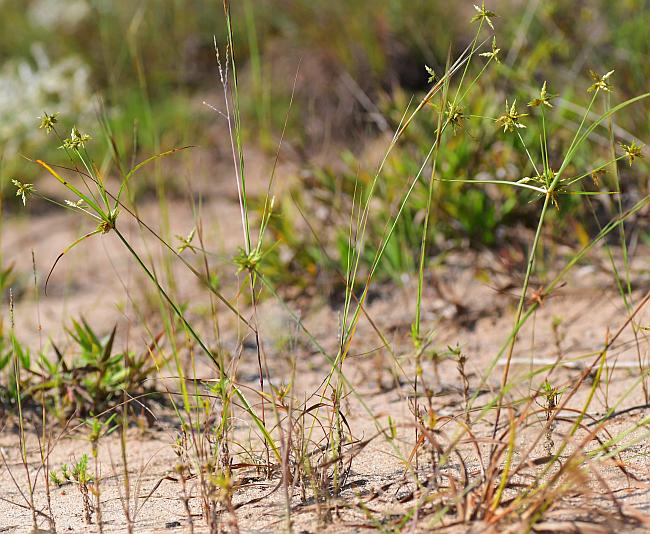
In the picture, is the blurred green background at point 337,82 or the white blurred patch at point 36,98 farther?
the white blurred patch at point 36,98

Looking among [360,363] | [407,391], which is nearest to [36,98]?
[360,363]

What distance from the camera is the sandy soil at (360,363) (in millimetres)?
1620

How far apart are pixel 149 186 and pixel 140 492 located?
2.91 m

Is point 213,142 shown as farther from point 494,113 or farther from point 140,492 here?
point 140,492

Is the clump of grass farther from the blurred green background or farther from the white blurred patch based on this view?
the white blurred patch

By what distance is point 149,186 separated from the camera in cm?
453

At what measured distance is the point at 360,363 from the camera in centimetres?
270

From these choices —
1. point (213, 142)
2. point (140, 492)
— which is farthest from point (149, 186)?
point (140, 492)

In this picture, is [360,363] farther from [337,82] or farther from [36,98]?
[36,98]

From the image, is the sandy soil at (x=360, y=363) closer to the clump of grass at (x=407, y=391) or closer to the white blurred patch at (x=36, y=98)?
the clump of grass at (x=407, y=391)

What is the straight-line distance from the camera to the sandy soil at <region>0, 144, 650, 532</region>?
1.62m

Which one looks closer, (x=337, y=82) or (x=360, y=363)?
(x=360, y=363)

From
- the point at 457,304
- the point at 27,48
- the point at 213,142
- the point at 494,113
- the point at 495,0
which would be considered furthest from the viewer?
the point at 27,48

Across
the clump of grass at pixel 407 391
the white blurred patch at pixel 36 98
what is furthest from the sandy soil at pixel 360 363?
the white blurred patch at pixel 36 98
